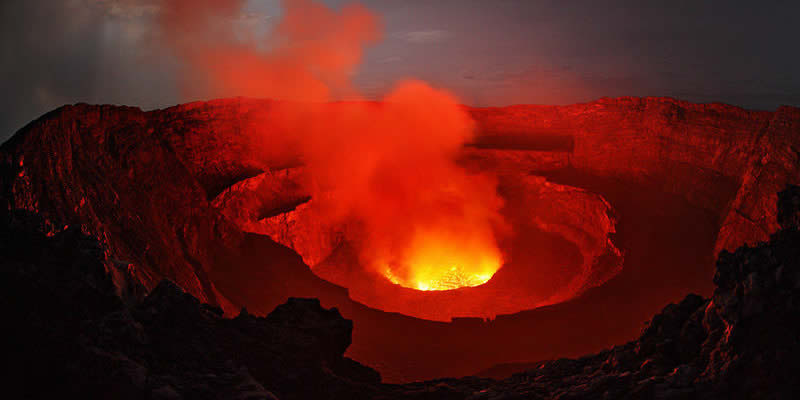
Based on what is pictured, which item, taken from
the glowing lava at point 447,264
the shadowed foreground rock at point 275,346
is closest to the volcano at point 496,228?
the glowing lava at point 447,264

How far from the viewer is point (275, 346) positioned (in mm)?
5469

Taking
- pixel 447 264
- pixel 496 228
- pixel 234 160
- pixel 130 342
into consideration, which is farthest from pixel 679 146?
pixel 130 342

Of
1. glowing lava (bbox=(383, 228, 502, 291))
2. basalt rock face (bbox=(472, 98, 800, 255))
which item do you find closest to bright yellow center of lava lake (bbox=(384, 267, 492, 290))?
glowing lava (bbox=(383, 228, 502, 291))

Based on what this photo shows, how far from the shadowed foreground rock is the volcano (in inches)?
24.3

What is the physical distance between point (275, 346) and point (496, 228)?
17384 mm

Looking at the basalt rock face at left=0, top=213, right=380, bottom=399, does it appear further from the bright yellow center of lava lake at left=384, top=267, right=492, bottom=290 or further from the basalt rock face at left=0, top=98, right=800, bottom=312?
the bright yellow center of lava lake at left=384, top=267, right=492, bottom=290

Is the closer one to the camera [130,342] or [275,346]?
[130,342]

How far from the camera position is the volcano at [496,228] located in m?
9.87

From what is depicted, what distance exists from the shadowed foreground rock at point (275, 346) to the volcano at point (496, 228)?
24.3 inches

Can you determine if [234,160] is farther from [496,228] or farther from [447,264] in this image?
[496,228]

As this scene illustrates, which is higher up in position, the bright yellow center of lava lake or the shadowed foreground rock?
the bright yellow center of lava lake

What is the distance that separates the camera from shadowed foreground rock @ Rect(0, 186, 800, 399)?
346 centimetres

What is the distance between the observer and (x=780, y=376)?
327 cm

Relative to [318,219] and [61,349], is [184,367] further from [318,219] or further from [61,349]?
[318,219]
